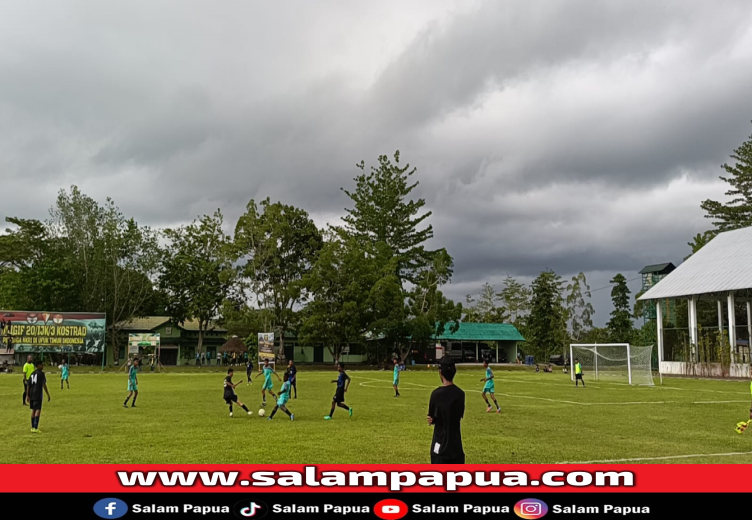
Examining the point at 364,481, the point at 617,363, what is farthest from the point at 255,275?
the point at 364,481

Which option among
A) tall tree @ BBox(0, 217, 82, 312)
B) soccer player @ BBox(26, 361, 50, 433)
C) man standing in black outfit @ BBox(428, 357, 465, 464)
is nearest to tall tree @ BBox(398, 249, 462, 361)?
tall tree @ BBox(0, 217, 82, 312)

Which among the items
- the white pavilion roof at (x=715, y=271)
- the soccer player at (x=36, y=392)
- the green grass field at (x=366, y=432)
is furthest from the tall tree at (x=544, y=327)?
the soccer player at (x=36, y=392)

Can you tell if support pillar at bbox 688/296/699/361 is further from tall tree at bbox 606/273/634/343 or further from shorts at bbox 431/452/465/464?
shorts at bbox 431/452/465/464

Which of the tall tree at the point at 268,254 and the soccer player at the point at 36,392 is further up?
the tall tree at the point at 268,254

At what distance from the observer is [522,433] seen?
54.7 ft

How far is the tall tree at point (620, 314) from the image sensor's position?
81688 millimetres

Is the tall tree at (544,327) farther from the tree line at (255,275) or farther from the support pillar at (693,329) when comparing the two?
the support pillar at (693,329)

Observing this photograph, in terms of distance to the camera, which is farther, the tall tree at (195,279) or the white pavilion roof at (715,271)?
the tall tree at (195,279)
